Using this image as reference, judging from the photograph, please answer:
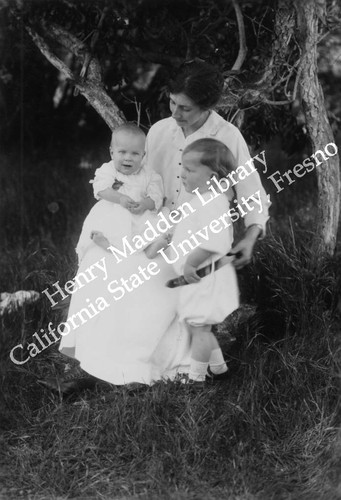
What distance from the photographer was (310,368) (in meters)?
3.52

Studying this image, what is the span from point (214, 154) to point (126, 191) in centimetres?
40

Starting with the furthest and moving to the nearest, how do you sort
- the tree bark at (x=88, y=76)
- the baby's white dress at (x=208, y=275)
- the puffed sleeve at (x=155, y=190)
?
the tree bark at (x=88, y=76), the puffed sleeve at (x=155, y=190), the baby's white dress at (x=208, y=275)

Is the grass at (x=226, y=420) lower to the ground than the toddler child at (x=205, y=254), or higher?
lower

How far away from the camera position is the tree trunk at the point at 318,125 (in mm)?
3570

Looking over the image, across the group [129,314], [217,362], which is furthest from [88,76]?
[217,362]

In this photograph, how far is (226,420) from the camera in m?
3.32

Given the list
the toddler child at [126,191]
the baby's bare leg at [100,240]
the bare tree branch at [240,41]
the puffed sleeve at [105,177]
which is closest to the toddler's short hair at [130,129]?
the toddler child at [126,191]

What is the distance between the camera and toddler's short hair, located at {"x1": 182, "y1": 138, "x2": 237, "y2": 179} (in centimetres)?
333

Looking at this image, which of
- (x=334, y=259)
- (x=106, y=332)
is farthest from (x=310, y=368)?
(x=106, y=332)

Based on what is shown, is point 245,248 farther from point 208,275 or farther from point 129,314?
point 129,314

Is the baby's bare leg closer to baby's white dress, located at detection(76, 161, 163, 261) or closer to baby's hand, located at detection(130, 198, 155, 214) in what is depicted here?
baby's white dress, located at detection(76, 161, 163, 261)

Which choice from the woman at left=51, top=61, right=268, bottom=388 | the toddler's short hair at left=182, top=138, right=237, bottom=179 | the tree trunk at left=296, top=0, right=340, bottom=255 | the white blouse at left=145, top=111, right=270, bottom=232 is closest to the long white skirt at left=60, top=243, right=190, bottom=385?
the woman at left=51, top=61, right=268, bottom=388

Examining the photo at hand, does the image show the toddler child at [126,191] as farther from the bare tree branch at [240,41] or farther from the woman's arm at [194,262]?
the bare tree branch at [240,41]

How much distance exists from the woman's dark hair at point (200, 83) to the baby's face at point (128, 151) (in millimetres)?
261
